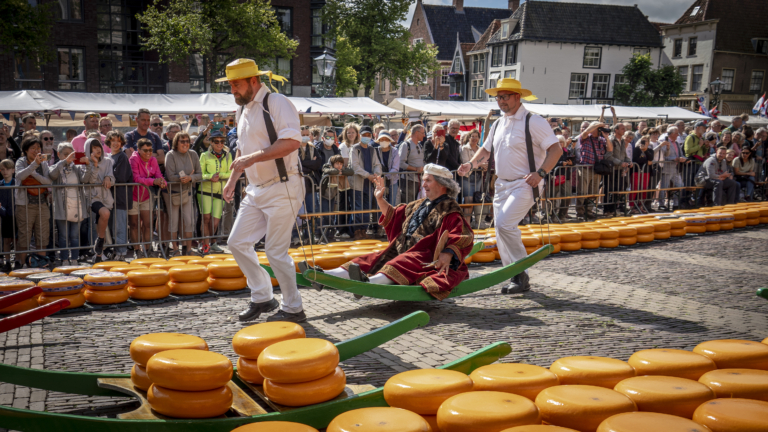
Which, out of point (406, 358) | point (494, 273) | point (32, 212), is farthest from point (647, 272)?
point (32, 212)

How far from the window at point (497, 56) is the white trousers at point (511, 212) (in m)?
53.4

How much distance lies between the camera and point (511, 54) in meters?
56.1

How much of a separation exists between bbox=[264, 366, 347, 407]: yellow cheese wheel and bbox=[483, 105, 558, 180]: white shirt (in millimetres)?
4243

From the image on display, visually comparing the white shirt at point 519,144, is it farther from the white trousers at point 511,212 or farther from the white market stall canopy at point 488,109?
the white market stall canopy at point 488,109

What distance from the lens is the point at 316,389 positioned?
139 inches

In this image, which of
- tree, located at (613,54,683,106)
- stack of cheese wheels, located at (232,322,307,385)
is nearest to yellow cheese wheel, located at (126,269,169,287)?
stack of cheese wheels, located at (232,322,307,385)

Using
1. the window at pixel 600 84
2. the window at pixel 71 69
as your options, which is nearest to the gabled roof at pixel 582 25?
the window at pixel 600 84

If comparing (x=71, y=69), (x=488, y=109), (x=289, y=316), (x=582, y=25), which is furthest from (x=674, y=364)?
(x=582, y=25)

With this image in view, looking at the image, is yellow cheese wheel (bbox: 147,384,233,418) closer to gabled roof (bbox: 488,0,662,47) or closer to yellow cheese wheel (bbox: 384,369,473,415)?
yellow cheese wheel (bbox: 384,369,473,415)

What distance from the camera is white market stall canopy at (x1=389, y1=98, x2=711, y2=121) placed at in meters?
27.2

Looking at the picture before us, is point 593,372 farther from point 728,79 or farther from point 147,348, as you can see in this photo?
point 728,79

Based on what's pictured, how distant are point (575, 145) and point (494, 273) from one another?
8.35m

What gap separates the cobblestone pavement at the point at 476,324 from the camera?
4770 mm

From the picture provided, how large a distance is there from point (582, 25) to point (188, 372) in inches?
2307
